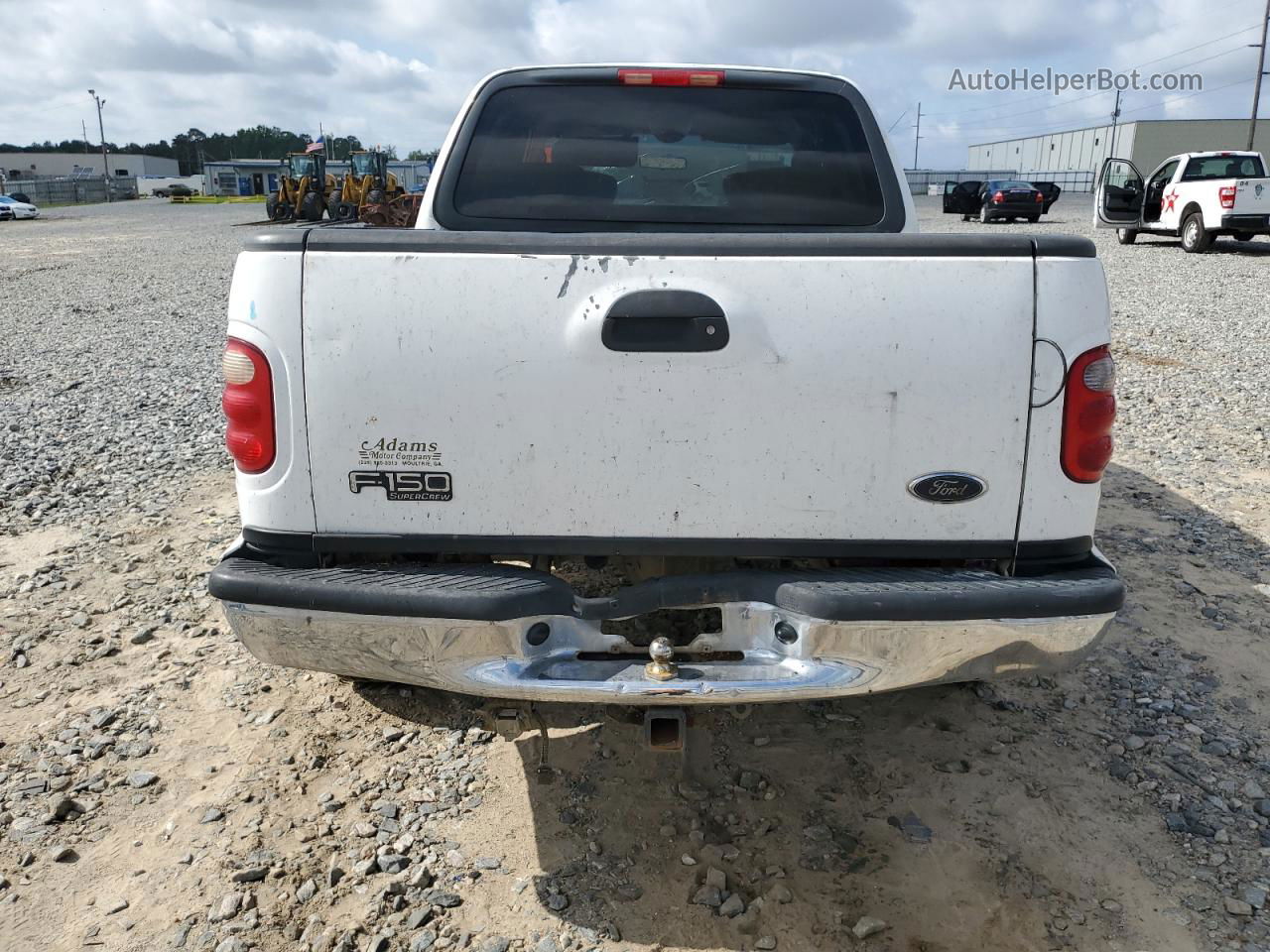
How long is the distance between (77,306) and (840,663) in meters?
15.1

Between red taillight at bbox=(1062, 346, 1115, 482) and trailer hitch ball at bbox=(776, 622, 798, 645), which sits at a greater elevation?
red taillight at bbox=(1062, 346, 1115, 482)

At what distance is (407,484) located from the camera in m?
2.38

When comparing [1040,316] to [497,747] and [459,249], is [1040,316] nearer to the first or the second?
[459,249]

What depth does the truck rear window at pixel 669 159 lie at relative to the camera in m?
3.56

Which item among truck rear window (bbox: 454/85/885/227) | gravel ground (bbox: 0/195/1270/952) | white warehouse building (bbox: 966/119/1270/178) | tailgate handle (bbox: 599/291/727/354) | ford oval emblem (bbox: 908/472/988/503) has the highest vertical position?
white warehouse building (bbox: 966/119/1270/178)

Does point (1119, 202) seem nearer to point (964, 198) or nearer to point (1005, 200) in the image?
point (1005, 200)

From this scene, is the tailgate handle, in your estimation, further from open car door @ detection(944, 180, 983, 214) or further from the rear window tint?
open car door @ detection(944, 180, 983, 214)

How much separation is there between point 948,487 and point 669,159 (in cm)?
208

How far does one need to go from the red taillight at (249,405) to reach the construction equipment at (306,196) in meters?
32.2

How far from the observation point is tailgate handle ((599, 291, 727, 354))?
2.25m

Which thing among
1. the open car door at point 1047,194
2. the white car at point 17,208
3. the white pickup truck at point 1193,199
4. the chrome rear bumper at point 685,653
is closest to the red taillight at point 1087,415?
the chrome rear bumper at point 685,653

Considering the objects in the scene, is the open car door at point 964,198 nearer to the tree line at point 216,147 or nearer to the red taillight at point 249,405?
the red taillight at point 249,405

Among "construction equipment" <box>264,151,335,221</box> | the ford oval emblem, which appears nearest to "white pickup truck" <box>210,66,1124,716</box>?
the ford oval emblem

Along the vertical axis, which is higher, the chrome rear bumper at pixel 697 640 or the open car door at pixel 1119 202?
the open car door at pixel 1119 202
